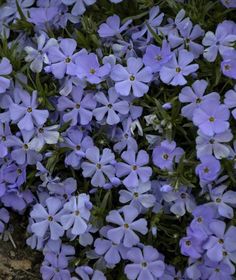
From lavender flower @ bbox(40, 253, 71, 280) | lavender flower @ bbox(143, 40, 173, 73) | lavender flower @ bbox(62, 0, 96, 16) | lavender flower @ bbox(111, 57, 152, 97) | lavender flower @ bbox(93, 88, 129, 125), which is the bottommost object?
lavender flower @ bbox(40, 253, 71, 280)

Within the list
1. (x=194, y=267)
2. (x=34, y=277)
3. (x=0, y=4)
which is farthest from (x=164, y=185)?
(x=0, y=4)

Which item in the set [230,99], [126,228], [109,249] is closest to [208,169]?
[230,99]

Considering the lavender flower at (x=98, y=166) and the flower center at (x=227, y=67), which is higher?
the flower center at (x=227, y=67)

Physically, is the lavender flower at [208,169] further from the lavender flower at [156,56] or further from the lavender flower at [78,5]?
the lavender flower at [78,5]

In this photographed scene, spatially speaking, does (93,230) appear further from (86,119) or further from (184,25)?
(184,25)

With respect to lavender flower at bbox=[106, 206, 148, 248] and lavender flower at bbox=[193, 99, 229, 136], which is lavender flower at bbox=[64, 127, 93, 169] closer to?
lavender flower at bbox=[106, 206, 148, 248]

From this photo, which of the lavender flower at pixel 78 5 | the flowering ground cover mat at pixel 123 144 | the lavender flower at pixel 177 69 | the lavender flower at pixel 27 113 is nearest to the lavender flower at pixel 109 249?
the flowering ground cover mat at pixel 123 144

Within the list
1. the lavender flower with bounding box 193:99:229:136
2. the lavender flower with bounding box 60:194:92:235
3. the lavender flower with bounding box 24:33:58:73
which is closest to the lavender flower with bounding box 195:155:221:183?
the lavender flower with bounding box 193:99:229:136

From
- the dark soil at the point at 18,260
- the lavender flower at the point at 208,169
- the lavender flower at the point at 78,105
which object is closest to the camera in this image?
the lavender flower at the point at 208,169

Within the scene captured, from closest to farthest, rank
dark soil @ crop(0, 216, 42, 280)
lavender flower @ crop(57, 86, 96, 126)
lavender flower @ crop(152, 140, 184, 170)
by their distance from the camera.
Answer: lavender flower @ crop(152, 140, 184, 170), lavender flower @ crop(57, 86, 96, 126), dark soil @ crop(0, 216, 42, 280)
